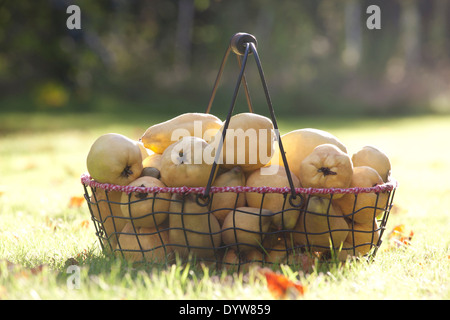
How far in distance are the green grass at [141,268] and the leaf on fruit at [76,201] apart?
4 centimetres

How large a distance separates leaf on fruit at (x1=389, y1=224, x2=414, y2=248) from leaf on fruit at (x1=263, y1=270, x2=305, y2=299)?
86 cm

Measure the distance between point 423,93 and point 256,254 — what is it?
14197 millimetres

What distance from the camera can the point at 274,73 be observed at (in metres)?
15.3

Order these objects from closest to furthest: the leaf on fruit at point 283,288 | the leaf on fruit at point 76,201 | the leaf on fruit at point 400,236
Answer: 1. the leaf on fruit at point 283,288
2. the leaf on fruit at point 400,236
3. the leaf on fruit at point 76,201

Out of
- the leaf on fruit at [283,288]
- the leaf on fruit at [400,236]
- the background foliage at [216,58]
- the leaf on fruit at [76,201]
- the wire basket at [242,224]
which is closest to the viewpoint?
the leaf on fruit at [283,288]

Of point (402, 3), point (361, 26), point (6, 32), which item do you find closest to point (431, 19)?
point (402, 3)

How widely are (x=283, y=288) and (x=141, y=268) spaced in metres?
0.53

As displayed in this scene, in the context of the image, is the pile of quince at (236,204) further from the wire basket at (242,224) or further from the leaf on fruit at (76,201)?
the leaf on fruit at (76,201)

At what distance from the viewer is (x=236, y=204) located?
1.86 meters

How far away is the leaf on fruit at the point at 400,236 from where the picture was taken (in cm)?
230

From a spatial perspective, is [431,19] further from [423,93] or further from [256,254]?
[256,254]
